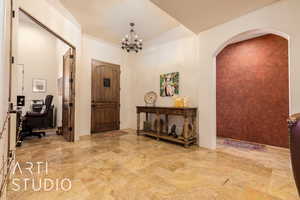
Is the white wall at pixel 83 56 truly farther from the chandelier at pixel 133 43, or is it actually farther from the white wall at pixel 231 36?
the white wall at pixel 231 36

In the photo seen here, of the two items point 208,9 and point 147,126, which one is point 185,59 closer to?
point 208,9

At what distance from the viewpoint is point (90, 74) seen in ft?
15.3

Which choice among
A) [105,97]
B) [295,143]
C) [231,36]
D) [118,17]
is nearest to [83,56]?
[105,97]

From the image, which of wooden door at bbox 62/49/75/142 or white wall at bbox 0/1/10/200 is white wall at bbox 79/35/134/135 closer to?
wooden door at bbox 62/49/75/142

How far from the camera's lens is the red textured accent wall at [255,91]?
131 inches

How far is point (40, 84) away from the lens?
5480mm

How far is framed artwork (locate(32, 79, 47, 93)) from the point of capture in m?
5.38

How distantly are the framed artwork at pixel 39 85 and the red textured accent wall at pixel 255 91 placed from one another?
634 centimetres

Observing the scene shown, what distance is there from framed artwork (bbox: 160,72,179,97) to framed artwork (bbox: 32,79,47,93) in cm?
457

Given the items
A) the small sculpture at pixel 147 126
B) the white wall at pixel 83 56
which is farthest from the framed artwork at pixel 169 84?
the white wall at pixel 83 56

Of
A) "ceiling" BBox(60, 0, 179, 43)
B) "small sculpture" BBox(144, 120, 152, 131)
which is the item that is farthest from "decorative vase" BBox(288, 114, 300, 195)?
"small sculpture" BBox(144, 120, 152, 131)

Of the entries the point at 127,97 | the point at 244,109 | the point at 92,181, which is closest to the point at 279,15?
the point at 244,109

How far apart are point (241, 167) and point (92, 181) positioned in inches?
90.2

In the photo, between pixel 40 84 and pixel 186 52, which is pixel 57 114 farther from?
pixel 186 52
